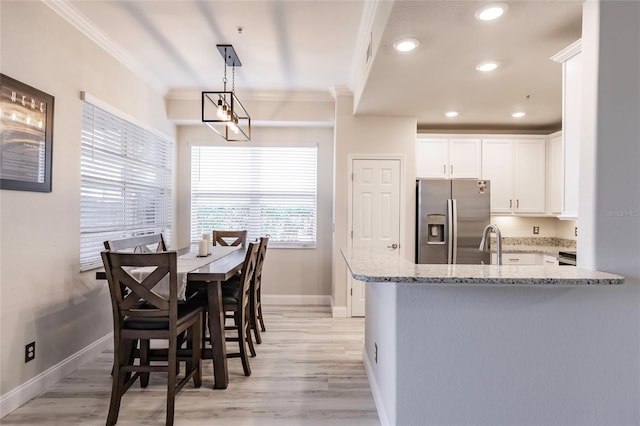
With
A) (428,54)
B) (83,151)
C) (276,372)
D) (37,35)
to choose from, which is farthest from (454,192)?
(37,35)

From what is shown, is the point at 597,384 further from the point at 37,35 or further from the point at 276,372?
the point at 37,35

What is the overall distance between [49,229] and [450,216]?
385cm

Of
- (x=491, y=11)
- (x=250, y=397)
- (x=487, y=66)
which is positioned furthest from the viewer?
(x=487, y=66)

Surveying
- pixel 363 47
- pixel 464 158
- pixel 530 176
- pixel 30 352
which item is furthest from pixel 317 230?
pixel 30 352

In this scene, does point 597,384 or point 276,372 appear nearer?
point 597,384

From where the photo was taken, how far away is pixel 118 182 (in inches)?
140

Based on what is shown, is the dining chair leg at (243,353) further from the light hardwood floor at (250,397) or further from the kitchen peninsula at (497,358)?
the kitchen peninsula at (497,358)

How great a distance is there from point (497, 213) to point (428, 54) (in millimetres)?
2785

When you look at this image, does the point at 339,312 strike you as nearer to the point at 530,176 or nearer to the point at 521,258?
the point at 521,258

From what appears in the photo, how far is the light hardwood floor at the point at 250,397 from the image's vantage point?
7.22 feet

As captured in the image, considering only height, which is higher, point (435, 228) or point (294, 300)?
point (435, 228)

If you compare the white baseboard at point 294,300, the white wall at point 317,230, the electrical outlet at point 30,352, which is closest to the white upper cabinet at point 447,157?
the white wall at point 317,230

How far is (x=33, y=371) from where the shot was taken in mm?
2443

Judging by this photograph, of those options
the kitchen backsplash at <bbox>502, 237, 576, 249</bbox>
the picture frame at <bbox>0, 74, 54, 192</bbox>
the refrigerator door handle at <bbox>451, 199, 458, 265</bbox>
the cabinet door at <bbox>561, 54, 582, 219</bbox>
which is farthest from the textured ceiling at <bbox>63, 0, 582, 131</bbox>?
the kitchen backsplash at <bbox>502, 237, 576, 249</bbox>
